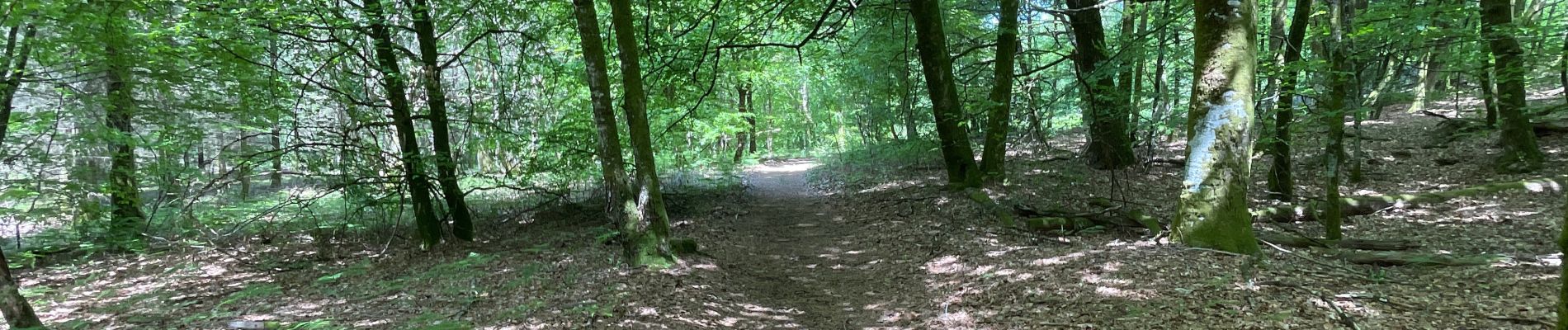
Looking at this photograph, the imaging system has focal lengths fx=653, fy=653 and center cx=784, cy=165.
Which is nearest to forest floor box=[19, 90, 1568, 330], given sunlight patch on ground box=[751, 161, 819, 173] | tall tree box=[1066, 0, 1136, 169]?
tall tree box=[1066, 0, 1136, 169]

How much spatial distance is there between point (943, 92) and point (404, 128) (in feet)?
30.5

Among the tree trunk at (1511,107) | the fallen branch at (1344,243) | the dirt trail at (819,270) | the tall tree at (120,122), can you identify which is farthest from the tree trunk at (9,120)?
the tree trunk at (1511,107)

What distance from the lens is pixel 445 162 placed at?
10.5m

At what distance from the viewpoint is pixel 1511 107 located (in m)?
11.3

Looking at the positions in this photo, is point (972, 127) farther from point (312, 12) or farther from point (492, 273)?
point (312, 12)

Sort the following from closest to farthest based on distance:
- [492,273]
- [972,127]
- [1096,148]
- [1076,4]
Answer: [492,273], [1076,4], [1096,148], [972,127]

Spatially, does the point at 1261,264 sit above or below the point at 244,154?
below

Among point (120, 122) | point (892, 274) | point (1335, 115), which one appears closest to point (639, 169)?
point (892, 274)

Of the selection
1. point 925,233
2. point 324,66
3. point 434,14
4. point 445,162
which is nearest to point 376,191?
point 445,162

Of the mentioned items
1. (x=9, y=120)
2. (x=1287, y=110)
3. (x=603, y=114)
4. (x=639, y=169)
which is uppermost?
(x=9, y=120)

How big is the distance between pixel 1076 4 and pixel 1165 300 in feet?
32.0

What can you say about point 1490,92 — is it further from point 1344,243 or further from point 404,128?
point 404,128

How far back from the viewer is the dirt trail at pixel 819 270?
6.75 meters

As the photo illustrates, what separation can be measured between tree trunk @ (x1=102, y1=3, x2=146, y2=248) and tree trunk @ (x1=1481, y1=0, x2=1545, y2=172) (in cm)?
1961
